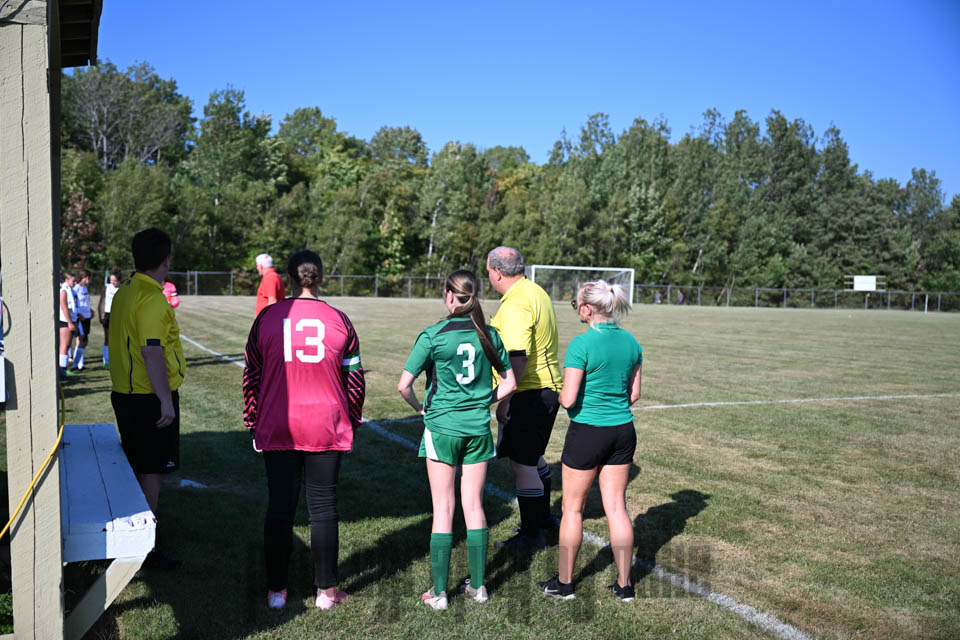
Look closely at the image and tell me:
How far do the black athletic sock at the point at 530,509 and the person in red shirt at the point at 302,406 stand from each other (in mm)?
1567

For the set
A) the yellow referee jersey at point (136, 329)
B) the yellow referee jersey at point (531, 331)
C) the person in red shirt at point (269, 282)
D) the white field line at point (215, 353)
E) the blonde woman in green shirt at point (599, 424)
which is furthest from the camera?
the white field line at point (215, 353)

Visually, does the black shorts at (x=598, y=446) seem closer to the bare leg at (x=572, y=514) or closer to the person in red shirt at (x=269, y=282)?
the bare leg at (x=572, y=514)

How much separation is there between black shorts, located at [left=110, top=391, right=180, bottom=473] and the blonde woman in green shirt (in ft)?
8.18

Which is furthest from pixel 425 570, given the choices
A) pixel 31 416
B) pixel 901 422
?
pixel 901 422

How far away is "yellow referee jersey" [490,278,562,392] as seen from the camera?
4.86m

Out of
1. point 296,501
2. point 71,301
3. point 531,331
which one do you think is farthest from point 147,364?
point 71,301

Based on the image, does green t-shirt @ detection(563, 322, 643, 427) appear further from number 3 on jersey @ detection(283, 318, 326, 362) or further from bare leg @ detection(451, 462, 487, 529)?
number 3 on jersey @ detection(283, 318, 326, 362)

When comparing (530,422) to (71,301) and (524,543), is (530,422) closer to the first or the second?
(524,543)

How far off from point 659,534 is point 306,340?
3136 mm

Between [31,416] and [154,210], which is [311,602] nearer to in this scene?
[31,416]

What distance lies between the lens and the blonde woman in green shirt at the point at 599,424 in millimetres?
4180

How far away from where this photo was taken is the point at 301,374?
3869 mm

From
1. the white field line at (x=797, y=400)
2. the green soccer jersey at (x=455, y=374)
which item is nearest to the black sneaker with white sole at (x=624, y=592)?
the green soccer jersey at (x=455, y=374)

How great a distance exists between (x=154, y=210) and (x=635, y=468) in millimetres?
44994
